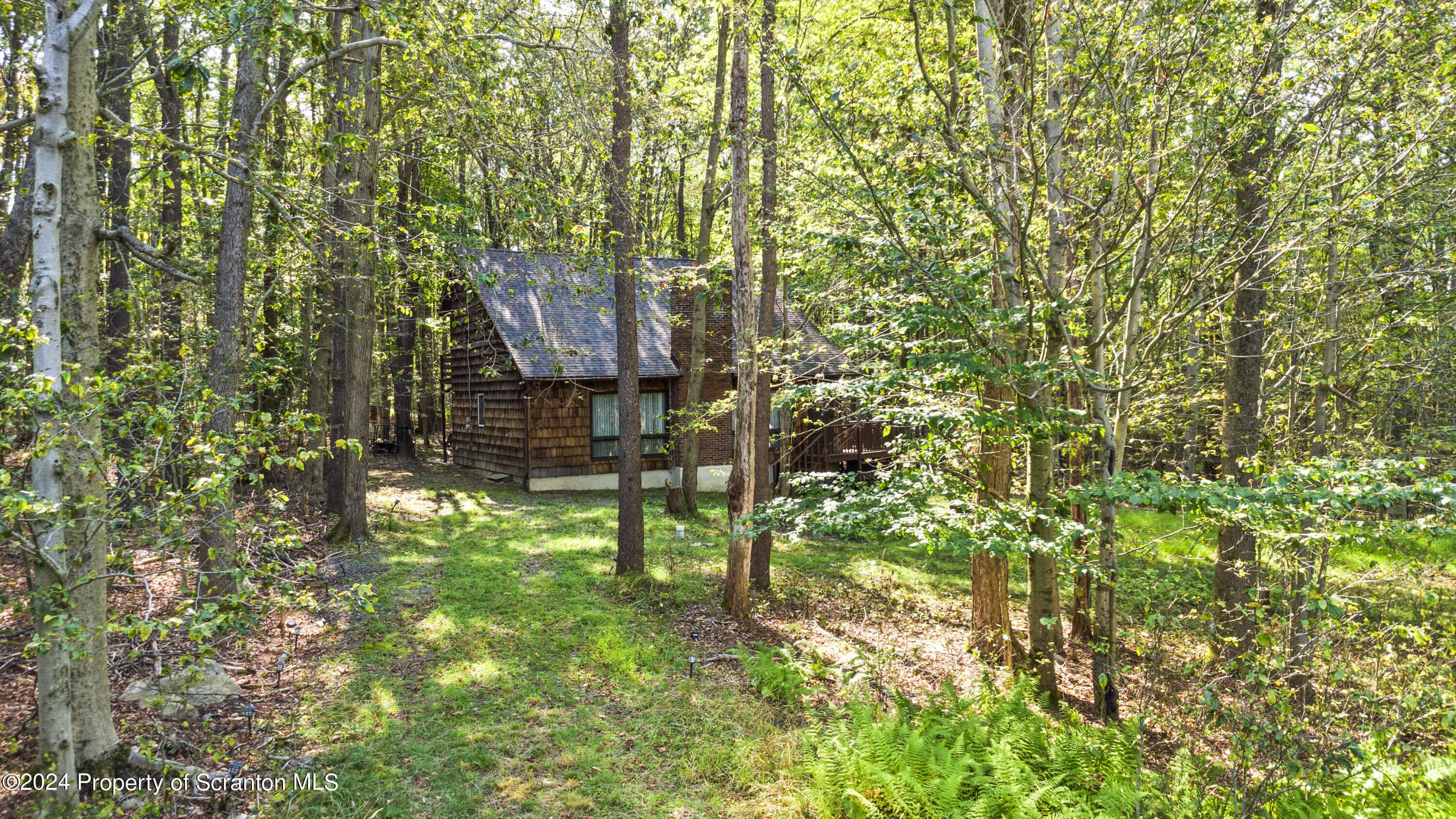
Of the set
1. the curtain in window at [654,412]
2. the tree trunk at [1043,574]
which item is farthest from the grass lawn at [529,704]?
the curtain in window at [654,412]

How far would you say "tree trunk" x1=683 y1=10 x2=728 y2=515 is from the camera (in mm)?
12391

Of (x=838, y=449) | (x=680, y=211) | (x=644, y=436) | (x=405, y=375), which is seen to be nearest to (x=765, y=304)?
(x=838, y=449)

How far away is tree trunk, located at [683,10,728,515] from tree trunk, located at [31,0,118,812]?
7.87 m

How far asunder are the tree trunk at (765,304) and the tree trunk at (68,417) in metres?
6.02

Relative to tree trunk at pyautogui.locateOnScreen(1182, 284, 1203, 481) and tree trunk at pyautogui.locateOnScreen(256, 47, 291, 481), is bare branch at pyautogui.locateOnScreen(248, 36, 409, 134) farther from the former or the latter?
tree trunk at pyautogui.locateOnScreen(1182, 284, 1203, 481)

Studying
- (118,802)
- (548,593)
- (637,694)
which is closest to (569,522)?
(548,593)

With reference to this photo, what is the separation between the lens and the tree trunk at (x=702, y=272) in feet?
40.7

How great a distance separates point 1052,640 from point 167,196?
49.5 feet

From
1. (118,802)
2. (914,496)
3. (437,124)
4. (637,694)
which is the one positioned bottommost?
(637,694)

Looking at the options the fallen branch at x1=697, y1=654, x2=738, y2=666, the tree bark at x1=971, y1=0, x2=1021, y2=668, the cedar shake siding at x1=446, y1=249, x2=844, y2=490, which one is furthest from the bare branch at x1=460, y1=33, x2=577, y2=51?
the cedar shake siding at x1=446, y1=249, x2=844, y2=490

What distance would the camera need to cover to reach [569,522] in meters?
13.7

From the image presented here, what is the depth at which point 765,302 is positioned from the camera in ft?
34.1

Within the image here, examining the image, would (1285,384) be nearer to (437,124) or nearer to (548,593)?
(548,593)

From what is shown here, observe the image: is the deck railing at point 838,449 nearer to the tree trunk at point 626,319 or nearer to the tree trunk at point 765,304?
the tree trunk at point 765,304
